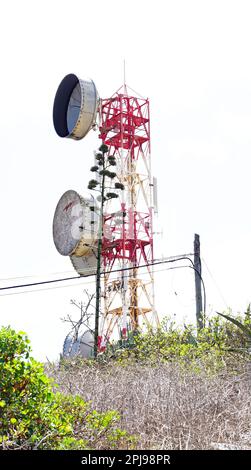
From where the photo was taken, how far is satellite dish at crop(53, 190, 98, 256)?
26.6 meters

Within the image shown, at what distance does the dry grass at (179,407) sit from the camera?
7.79 m

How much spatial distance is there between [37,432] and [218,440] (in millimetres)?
2464

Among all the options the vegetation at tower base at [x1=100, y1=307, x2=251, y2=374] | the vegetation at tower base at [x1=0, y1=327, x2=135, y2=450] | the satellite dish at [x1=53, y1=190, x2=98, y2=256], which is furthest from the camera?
the satellite dish at [x1=53, y1=190, x2=98, y2=256]

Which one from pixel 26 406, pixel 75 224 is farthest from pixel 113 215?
pixel 26 406

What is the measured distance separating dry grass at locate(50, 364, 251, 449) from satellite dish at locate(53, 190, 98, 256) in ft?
52.0

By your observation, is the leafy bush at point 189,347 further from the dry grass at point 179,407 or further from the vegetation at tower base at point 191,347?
the dry grass at point 179,407

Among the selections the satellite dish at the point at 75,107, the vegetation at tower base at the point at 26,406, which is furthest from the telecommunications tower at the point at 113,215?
the vegetation at tower base at the point at 26,406

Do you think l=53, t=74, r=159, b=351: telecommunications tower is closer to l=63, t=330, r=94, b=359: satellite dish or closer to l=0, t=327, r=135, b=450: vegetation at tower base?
l=63, t=330, r=94, b=359: satellite dish

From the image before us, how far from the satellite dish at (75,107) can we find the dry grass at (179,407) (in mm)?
20647

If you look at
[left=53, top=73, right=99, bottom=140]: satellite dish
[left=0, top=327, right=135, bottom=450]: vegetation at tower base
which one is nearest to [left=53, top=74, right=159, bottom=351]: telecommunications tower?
[left=53, top=73, right=99, bottom=140]: satellite dish

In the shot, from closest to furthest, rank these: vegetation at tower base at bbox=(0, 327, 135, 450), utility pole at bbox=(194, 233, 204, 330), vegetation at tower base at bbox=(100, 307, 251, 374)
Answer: vegetation at tower base at bbox=(0, 327, 135, 450) → vegetation at tower base at bbox=(100, 307, 251, 374) → utility pole at bbox=(194, 233, 204, 330)

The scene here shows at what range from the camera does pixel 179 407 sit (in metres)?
8.52

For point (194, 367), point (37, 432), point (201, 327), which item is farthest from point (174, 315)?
point (37, 432)

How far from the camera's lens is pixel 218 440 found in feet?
25.7
